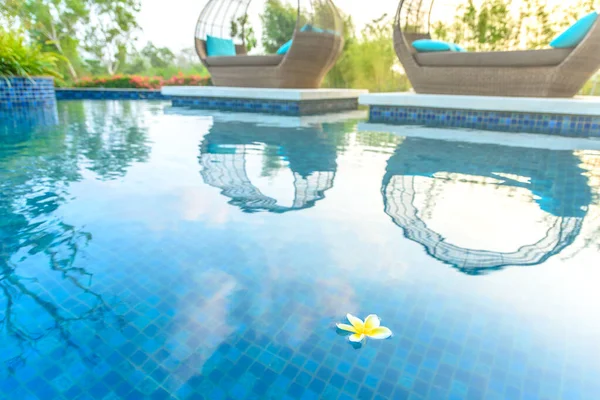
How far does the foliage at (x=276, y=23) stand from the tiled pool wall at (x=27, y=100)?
704 cm

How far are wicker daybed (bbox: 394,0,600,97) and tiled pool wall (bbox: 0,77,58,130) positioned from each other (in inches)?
191

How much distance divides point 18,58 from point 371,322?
7.58 metres

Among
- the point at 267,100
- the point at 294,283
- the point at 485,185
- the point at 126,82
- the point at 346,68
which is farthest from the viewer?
the point at 126,82

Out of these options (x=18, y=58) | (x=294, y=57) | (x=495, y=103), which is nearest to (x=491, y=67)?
(x=495, y=103)

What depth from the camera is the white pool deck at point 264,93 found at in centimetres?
618

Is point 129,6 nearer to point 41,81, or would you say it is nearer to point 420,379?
point 41,81

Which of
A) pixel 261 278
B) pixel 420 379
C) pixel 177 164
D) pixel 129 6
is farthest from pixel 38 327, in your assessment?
pixel 129 6

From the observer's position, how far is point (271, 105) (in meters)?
6.55

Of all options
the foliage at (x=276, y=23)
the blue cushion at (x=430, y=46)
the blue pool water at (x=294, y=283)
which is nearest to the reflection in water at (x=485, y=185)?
the blue pool water at (x=294, y=283)

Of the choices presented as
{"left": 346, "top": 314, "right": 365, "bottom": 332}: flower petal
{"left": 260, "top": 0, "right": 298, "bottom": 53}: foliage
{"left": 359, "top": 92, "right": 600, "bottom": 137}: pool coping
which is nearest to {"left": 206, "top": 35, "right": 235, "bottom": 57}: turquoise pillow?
{"left": 359, "top": 92, "right": 600, "bottom": 137}: pool coping

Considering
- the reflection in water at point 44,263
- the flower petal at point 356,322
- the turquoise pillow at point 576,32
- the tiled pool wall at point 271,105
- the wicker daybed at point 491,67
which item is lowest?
the flower petal at point 356,322

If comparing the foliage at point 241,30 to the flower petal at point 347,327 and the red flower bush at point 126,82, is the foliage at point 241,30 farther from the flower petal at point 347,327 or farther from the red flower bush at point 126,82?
the flower petal at point 347,327

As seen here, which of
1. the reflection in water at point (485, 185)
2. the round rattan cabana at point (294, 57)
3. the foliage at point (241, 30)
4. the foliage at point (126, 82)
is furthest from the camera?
the foliage at point (126, 82)

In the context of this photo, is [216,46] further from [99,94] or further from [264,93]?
[99,94]
